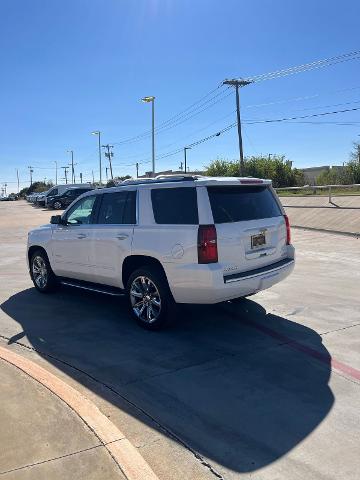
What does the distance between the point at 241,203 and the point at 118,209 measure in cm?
177

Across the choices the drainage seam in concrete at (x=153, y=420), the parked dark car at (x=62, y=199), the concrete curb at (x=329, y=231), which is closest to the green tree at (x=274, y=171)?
the parked dark car at (x=62, y=199)

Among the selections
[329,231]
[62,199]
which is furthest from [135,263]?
[62,199]

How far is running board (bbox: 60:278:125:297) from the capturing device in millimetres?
6531

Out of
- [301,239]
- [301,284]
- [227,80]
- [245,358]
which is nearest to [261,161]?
[227,80]

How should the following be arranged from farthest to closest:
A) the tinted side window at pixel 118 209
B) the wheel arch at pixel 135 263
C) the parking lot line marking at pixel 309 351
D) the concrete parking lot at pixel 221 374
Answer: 1. the tinted side window at pixel 118 209
2. the wheel arch at pixel 135 263
3. the parking lot line marking at pixel 309 351
4. the concrete parking lot at pixel 221 374

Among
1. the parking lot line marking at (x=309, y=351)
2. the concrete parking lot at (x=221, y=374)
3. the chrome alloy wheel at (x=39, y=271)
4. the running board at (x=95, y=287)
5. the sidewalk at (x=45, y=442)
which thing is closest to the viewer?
the sidewalk at (x=45, y=442)

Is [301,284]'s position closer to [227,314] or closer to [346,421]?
[227,314]

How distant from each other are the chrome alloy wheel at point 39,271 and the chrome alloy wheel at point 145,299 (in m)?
2.50

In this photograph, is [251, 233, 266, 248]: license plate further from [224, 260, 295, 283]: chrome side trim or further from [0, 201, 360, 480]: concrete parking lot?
[0, 201, 360, 480]: concrete parking lot

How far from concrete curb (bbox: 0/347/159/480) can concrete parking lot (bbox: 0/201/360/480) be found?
10 centimetres

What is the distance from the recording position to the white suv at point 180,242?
17.8 feet

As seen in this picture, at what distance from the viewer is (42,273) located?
819 cm

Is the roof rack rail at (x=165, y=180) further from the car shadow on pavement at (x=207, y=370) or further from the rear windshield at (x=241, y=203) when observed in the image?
the car shadow on pavement at (x=207, y=370)

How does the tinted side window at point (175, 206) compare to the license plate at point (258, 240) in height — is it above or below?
above
